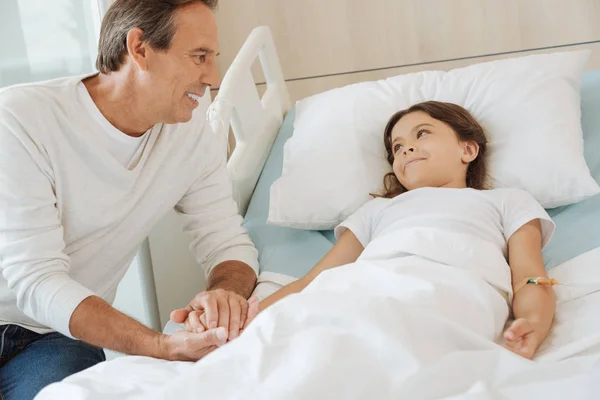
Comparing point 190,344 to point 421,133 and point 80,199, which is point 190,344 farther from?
point 421,133

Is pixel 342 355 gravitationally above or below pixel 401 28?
below

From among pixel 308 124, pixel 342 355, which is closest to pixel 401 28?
pixel 308 124

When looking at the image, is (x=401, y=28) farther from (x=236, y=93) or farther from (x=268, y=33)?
(x=236, y=93)

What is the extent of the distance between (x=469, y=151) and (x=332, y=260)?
44 centimetres

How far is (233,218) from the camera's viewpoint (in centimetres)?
184

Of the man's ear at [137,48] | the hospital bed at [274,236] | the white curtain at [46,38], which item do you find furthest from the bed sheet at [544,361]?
the white curtain at [46,38]

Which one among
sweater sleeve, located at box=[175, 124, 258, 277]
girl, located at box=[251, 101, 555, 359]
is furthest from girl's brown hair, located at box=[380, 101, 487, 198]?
sweater sleeve, located at box=[175, 124, 258, 277]

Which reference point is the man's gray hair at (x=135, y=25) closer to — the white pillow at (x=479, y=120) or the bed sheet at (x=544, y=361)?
the white pillow at (x=479, y=120)

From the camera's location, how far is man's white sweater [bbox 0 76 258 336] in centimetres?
145

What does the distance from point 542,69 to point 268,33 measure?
33.2 inches

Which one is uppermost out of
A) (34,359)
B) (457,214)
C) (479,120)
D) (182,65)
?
(182,65)

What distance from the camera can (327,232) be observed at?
2.00 m

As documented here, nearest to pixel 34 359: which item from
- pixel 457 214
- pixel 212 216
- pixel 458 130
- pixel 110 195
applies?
pixel 110 195

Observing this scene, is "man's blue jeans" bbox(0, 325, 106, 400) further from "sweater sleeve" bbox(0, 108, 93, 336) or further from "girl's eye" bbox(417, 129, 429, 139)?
"girl's eye" bbox(417, 129, 429, 139)
